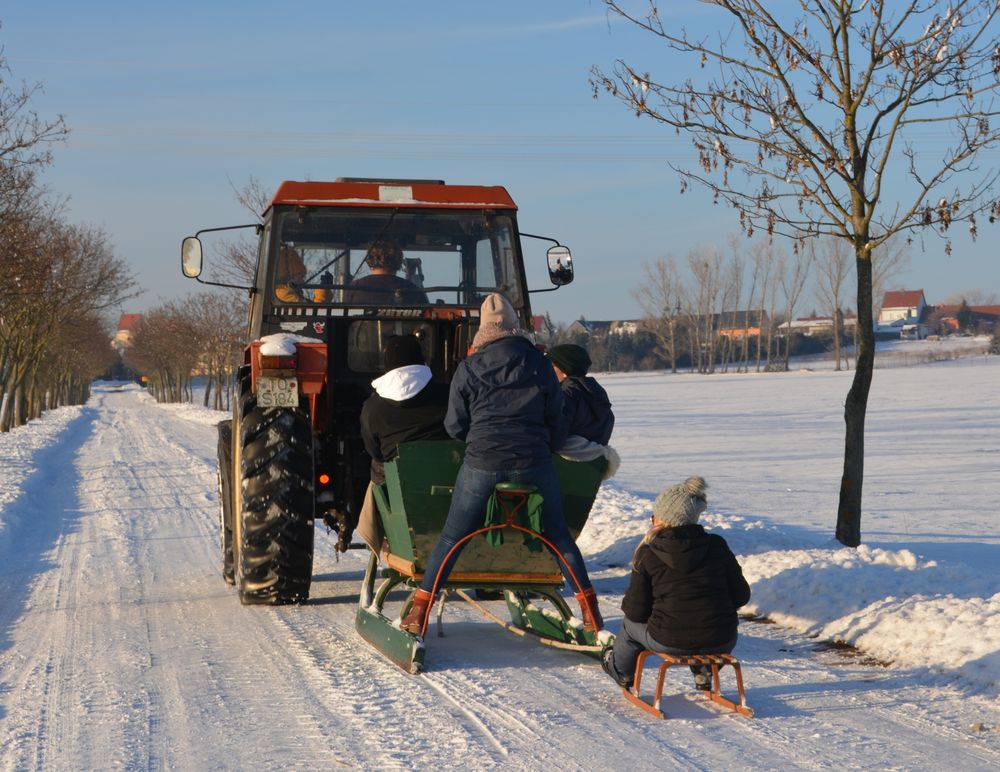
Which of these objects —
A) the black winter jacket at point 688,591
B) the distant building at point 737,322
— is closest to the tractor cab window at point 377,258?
the black winter jacket at point 688,591

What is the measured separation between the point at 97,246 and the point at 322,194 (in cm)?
3472

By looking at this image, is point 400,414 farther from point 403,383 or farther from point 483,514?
point 483,514

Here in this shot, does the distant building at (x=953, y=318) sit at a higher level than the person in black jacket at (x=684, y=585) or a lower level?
higher

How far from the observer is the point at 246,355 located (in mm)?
8484

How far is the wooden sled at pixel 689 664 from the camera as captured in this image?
4.87 metres

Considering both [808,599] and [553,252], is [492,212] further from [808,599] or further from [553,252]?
[808,599]

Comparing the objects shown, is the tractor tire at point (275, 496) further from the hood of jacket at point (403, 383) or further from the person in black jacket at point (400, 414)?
the hood of jacket at point (403, 383)

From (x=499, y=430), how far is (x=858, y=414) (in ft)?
16.5

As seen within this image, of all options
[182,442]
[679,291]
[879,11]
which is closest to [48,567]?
[879,11]

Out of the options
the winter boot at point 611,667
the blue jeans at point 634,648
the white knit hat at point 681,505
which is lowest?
the winter boot at point 611,667

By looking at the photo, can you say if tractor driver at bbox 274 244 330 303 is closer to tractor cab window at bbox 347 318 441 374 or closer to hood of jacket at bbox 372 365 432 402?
tractor cab window at bbox 347 318 441 374

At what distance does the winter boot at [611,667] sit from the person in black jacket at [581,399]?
1.15 meters

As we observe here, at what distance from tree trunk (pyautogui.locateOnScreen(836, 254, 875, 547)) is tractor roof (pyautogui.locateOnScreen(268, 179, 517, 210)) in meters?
3.25

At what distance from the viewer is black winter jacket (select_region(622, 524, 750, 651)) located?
495cm
